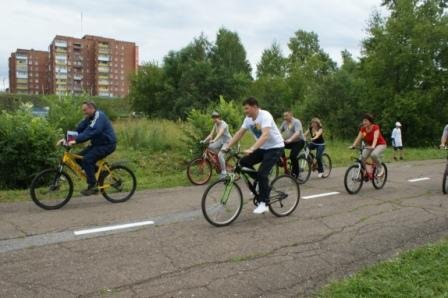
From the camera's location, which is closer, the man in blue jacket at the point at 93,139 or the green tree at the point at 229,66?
the man in blue jacket at the point at 93,139

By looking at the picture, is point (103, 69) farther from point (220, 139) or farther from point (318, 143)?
point (220, 139)

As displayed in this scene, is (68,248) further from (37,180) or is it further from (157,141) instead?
(157,141)

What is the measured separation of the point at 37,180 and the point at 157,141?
34.8 feet

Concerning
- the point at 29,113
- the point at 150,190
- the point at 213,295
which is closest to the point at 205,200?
the point at 213,295

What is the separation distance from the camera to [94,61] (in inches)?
3462

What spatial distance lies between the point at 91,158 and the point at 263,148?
339 cm

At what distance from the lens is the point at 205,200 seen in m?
7.58

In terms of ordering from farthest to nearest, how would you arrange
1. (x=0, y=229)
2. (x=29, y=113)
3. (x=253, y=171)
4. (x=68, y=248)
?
1. (x=29, y=113)
2. (x=253, y=171)
3. (x=0, y=229)
4. (x=68, y=248)

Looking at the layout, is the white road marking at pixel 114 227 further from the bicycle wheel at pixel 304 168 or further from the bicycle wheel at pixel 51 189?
the bicycle wheel at pixel 304 168

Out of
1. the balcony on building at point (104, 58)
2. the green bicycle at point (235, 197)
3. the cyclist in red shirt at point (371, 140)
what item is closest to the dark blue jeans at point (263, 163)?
the green bicycle at point (235, 197)

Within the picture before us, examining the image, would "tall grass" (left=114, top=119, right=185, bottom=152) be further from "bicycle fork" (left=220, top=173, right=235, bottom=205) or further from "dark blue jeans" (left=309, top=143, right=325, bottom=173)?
"bicycle fork" (left=220, top=173, right=235, bottom=205)

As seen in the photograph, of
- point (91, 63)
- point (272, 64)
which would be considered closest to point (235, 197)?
point (272, 64)

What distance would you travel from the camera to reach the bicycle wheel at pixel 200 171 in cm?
→ 1283

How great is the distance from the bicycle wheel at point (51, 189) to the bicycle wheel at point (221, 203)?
2974mm
